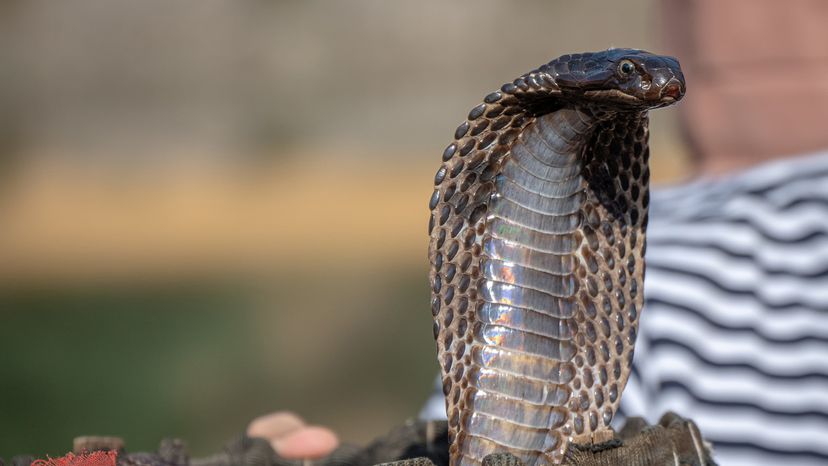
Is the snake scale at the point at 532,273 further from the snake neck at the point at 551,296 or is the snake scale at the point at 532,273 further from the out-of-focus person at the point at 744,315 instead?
the out-of-focus person at the point at 744,315

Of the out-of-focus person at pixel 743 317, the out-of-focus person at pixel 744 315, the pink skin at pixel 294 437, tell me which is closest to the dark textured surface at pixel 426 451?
the pink skin at pixel 294 437

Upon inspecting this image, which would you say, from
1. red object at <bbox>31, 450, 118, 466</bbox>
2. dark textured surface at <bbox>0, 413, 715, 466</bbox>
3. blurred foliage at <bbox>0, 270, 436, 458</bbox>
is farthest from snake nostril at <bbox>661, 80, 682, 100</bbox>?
blurred foliage at <bbox>0, 270, 436, 458</bbox>

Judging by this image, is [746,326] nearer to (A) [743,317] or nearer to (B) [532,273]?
(A) [743,317]

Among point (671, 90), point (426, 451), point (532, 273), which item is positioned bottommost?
point (426, 451)

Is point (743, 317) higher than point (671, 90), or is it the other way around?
point (671, 90)

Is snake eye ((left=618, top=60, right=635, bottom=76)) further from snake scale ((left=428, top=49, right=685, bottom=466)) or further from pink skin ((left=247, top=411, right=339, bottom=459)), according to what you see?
pink skin ((left=247, top=411, right=339, bottom=459))

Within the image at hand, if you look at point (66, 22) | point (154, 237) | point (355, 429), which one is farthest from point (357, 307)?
point (66, 22)

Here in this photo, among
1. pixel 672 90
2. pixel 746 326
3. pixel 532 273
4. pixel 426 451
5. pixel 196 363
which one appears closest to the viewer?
pixel 672 90

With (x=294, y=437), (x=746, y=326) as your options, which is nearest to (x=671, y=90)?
(x=294, y=437)
